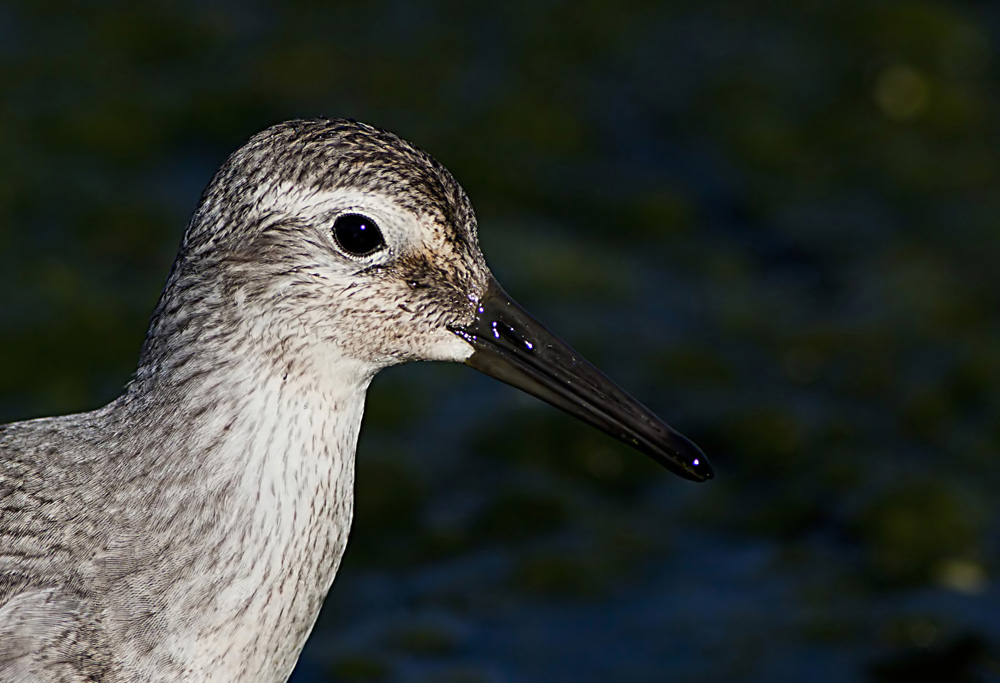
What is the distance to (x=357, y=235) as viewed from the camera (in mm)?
3438

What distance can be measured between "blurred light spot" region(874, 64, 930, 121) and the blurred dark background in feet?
0.05

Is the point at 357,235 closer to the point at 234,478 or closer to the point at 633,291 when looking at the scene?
the point at 234,478

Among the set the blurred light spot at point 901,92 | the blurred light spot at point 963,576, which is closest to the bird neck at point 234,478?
the blurred light spot at point 963,576

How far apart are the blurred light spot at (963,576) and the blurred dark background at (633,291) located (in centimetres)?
1

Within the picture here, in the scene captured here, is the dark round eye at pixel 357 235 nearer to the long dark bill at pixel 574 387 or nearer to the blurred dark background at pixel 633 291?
the long dark bill at pixel 574 387

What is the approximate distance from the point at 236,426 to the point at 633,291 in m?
3.52

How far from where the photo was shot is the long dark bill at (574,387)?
369 cm

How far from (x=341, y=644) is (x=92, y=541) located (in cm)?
201

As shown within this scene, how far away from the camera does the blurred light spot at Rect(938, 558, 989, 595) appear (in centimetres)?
555

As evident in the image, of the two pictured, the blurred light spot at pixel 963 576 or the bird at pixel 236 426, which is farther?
the blurred light spot at pixel 963 576

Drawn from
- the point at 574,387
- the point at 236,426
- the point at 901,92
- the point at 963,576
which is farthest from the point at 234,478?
the point at 901,92

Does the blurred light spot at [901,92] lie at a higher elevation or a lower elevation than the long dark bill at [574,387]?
higher

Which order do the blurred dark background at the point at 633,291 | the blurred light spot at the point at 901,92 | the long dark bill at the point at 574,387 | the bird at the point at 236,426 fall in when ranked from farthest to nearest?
the blurred light spot at the point at 901,92 < the blurred dark background at the point at 633,291 < the long dark bill at the point at 574,387 < the bird at the point at 236,426

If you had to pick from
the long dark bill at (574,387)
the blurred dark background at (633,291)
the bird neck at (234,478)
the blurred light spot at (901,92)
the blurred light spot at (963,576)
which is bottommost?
the bird neck at (234,478)
